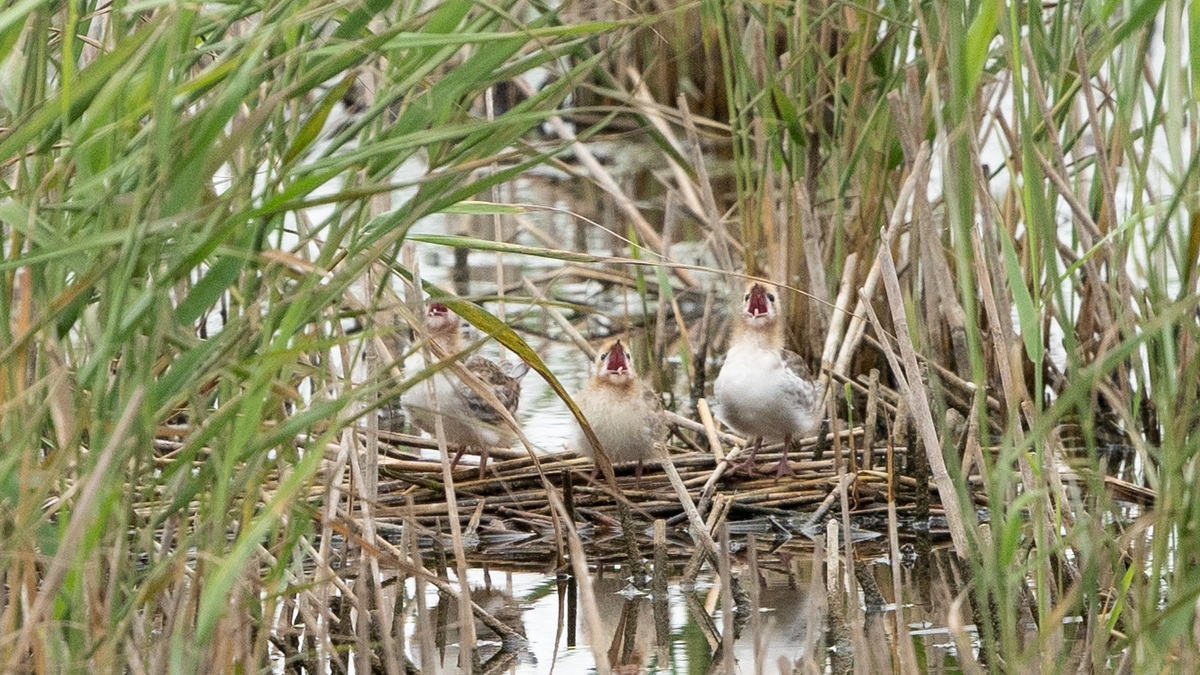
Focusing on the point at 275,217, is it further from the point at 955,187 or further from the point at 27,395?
the point at 955,187

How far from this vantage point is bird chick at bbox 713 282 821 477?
5.12m

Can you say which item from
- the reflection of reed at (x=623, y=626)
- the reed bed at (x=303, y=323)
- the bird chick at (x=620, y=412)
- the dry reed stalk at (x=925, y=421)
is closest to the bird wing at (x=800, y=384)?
the bird chick at (x=620, y=412)

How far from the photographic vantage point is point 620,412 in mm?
5082

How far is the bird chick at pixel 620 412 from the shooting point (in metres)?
5.04

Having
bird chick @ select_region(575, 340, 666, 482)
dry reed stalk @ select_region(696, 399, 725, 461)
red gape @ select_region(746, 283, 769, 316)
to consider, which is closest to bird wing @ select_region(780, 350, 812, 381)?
red gape @ select_region(746, 283, 769, 316)

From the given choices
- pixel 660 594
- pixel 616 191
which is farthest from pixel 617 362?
pixel 660 594

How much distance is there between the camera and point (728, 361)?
548cm

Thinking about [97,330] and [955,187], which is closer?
[97,330]

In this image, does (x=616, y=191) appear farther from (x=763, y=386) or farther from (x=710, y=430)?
(x=763, y=386)

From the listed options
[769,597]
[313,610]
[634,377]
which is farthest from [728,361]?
[313,610]

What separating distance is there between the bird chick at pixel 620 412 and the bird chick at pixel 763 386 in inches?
9.8

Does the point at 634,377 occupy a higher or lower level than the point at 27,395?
Result: higher

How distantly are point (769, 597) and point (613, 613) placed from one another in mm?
389

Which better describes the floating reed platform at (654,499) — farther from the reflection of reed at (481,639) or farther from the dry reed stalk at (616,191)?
the dry reed stalk at (616,191)
